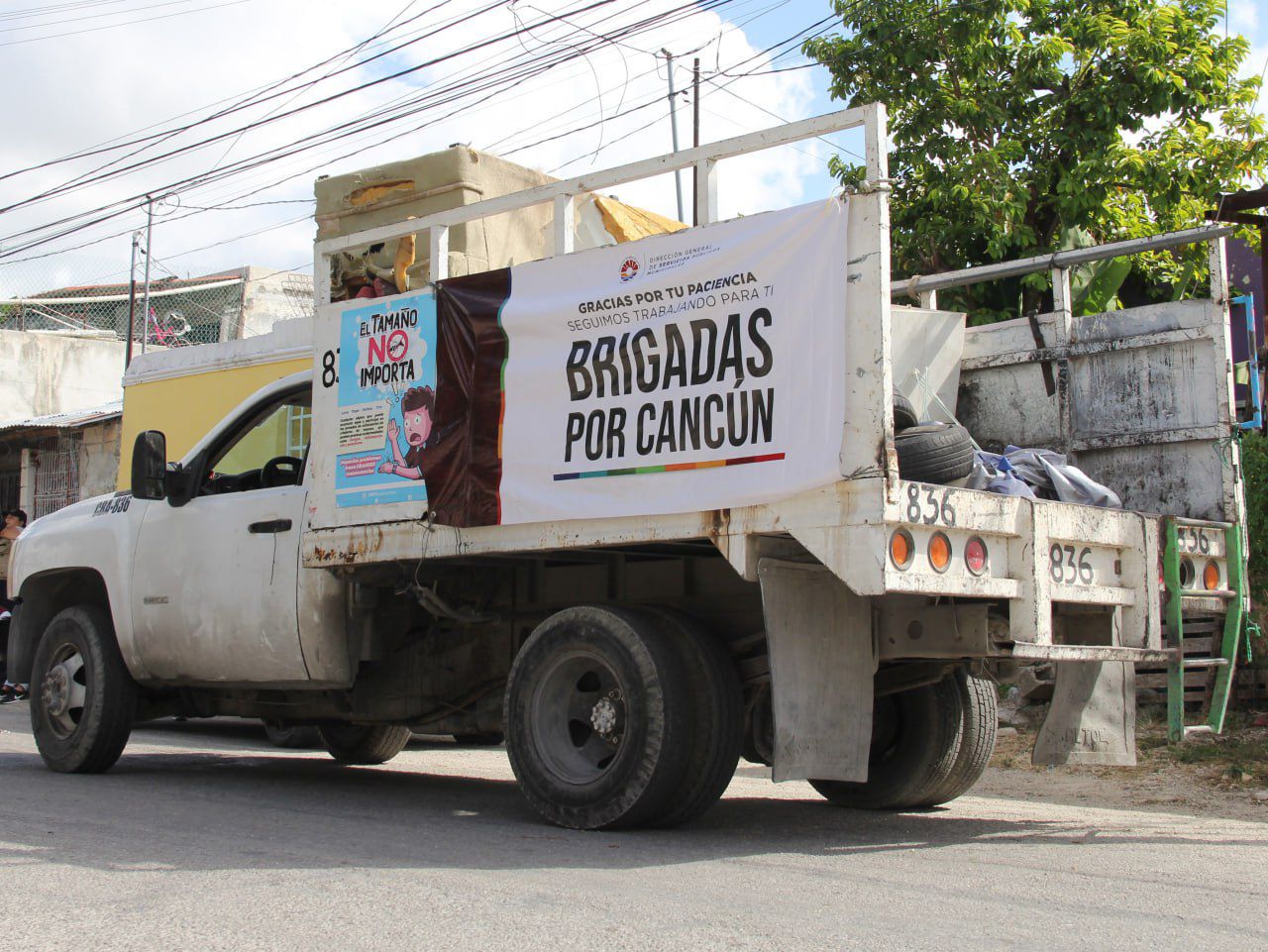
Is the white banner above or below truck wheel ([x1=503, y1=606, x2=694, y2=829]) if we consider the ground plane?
above

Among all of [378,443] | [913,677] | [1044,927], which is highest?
[378,443]

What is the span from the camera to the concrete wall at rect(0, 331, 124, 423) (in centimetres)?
2858

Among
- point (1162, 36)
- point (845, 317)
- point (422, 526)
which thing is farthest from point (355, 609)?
point (1162, 36)

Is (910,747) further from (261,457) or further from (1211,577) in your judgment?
(261,457)

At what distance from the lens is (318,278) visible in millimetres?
7211

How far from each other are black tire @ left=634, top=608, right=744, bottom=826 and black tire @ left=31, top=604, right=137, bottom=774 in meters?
3.60

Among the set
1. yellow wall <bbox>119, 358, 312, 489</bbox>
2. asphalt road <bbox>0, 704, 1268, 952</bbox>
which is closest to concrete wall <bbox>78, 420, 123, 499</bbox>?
yellow wall <bbox>119, 358, 312, 489</bbox>

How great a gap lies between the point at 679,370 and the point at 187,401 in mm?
11427

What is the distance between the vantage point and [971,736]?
6.71 metres

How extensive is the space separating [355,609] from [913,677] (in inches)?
108

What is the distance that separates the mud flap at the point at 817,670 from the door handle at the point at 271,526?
289 cm

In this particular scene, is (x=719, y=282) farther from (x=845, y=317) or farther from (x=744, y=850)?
(x=744, y=850)

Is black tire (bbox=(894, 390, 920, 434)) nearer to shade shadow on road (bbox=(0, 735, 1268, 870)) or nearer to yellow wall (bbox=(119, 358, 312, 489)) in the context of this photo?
shade shadow on road (bbox=(0, 735, 1268, 870))

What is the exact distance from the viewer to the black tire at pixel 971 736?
22.0 feet
